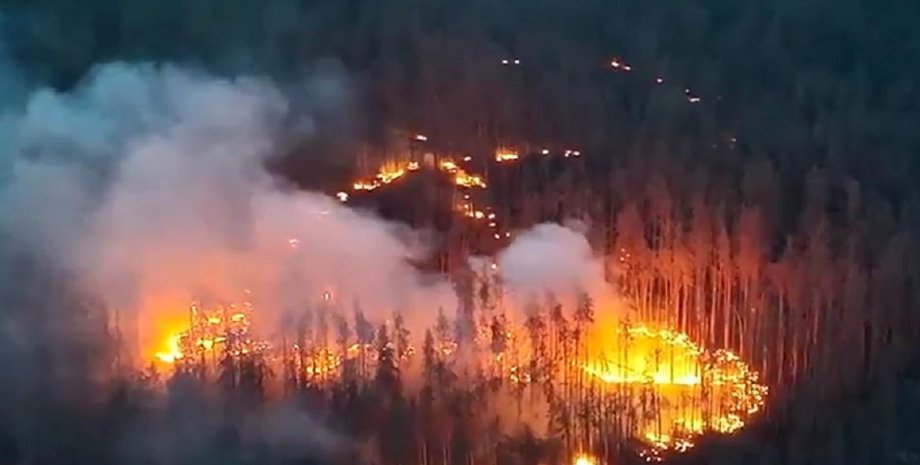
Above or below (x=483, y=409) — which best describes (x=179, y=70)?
above

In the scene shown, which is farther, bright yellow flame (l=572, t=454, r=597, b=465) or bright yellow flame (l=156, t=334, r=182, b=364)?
bright yellow flame (l=156, t=334, r=182, b=364)

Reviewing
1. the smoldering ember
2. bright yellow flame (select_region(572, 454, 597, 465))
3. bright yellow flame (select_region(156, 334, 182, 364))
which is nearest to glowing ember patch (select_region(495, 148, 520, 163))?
the smoldering ember

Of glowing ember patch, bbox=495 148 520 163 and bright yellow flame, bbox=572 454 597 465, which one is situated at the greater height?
glowing ember patch, bbox=495 148 520 163

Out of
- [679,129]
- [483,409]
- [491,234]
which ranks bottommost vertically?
[483,409]

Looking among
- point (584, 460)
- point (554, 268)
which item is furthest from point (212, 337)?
point (584, 460)

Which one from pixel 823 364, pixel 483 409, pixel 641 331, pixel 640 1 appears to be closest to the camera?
pixel 483 409

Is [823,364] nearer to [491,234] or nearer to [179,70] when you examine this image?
[491,234]

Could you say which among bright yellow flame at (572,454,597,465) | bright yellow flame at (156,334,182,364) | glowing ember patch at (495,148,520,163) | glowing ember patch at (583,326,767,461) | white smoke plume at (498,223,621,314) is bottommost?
bright yellow flame at (572,454,597,465)

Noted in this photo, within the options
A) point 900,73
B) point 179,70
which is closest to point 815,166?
point 900,73

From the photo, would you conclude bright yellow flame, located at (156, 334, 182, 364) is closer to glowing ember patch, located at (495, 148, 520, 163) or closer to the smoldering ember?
the smoldering ember
